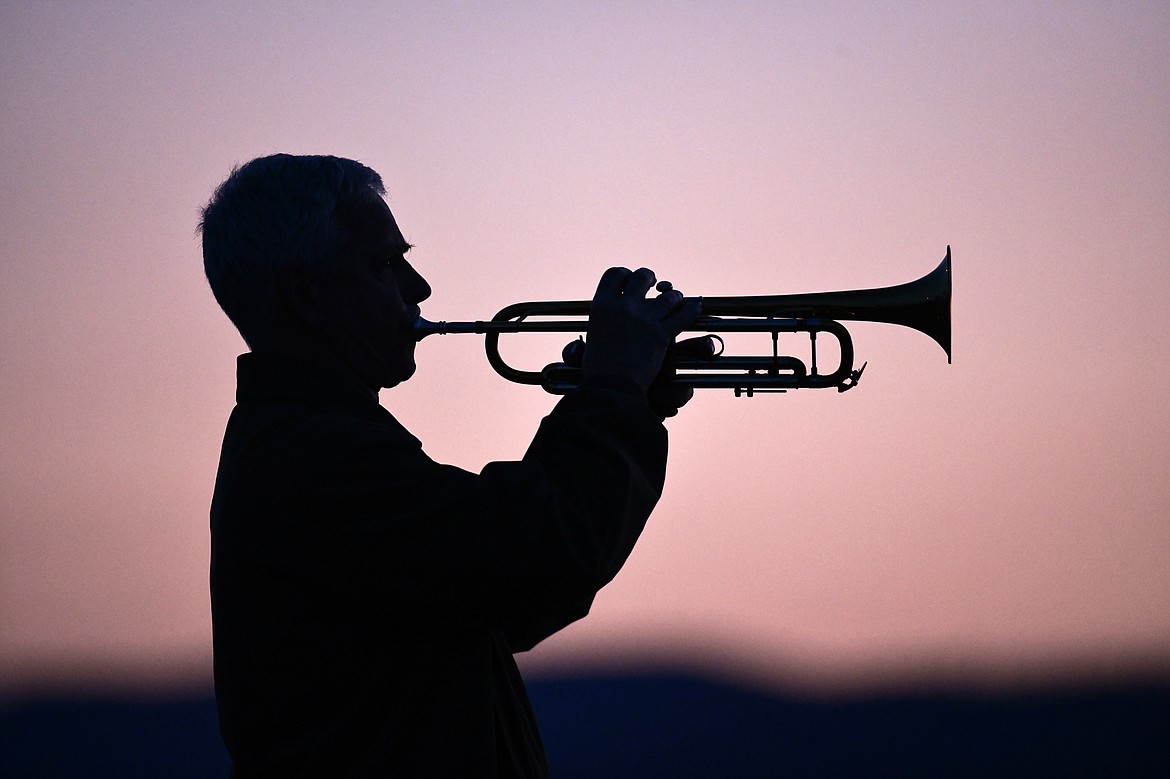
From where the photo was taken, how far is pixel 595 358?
1798 millimetres

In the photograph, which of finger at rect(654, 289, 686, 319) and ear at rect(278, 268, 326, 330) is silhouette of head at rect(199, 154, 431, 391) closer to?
ear at rect(278, 268, 326, 330)

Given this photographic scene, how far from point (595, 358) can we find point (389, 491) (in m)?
0.41

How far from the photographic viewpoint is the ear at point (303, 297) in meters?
1.85

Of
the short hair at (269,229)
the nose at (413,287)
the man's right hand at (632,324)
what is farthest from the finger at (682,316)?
the short hair at (269,229)

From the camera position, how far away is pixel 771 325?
2652mm


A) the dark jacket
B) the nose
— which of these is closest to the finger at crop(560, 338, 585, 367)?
the nose

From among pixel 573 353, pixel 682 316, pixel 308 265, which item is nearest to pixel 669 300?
pixel 682 316

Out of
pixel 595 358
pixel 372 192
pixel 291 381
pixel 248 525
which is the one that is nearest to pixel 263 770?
pixel 248 525

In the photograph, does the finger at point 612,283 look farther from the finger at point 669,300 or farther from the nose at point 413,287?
the nose at point 413,287

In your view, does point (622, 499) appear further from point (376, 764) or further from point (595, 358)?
point (376, 764)

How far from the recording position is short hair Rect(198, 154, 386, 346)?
184 centimetres

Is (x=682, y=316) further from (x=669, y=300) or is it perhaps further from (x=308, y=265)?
(x=308, y=265)

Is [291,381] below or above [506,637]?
above

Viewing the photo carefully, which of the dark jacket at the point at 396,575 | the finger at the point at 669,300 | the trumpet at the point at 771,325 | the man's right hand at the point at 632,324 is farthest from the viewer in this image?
the trumpet at the point at 771,325
